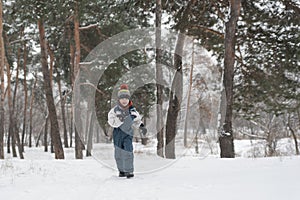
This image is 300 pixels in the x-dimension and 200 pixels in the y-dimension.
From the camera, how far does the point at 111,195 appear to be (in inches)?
141

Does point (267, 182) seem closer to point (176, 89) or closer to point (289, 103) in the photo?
point (176, 89)

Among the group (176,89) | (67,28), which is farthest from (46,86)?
(176,89)

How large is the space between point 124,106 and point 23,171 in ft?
7.19

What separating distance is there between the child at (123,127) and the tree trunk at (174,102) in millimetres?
5421

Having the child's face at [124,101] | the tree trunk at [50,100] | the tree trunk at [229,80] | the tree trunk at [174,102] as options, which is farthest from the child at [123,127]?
the tree trunk at [50,100]

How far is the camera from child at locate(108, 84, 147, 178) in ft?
16.5

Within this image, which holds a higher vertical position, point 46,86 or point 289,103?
point 46,86

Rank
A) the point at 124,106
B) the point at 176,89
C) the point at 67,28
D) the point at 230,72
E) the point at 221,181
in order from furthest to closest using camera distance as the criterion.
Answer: the point at 67,28 < the point at 176,89 < the point at 230,72 < the point at 124,106 < the point at 221,181

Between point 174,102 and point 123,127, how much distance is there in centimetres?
557

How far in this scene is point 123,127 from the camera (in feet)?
16.7

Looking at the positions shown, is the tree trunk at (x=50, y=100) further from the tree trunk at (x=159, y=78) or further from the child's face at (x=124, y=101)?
the child's face at (x=124, y=101)

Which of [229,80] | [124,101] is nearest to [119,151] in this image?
[124,101]

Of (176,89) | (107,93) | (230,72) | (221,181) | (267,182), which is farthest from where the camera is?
(107,93)

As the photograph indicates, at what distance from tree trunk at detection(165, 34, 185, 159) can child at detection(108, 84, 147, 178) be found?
17.8ft
